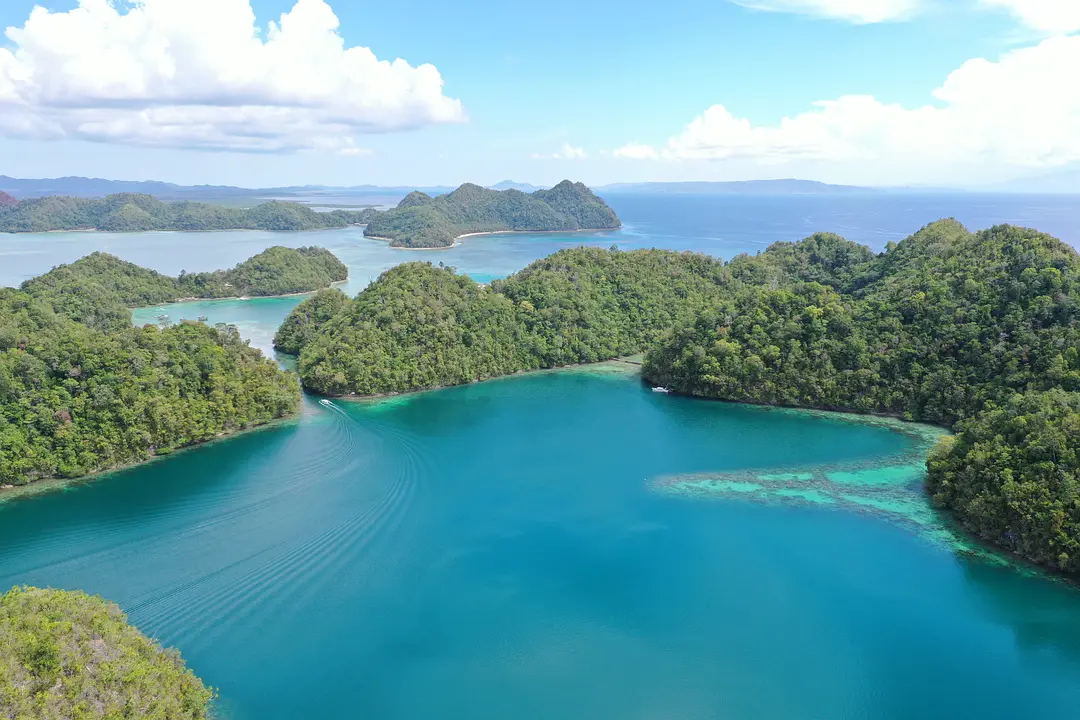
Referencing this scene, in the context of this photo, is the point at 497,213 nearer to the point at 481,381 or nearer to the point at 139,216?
the point at 139,216

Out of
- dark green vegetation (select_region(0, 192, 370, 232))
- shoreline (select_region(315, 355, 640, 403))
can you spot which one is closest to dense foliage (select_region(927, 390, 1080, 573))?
shoreline (select_region(315, 355, 640, 403))

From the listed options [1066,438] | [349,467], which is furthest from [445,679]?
[1066,438]

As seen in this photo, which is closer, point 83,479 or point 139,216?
point 83,479

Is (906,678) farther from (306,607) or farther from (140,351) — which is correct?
(140,351)

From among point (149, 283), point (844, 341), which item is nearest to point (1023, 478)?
point (844, 341)

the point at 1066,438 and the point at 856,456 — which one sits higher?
the point at 1066,438

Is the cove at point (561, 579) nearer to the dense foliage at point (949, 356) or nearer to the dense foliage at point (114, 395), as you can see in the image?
the dense foliage at point (114, 395)

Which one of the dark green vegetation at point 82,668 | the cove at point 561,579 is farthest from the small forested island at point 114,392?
the dark green vegetation at point 82,668
